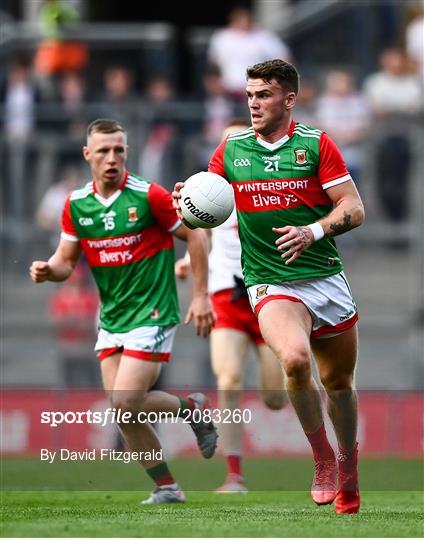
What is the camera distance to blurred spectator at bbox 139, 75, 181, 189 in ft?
58.1

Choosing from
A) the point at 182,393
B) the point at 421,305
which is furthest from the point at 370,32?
the point at 182,393

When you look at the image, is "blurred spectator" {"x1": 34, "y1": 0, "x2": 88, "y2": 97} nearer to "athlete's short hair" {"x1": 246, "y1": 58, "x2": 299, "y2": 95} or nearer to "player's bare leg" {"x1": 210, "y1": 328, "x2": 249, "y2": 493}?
"player's bare leg" {"x1": 210, "y1": 328, "x2": 249, "y2": 493}

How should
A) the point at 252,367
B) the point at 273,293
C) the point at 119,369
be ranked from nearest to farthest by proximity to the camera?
the point at 273,293 → the point at 119,369 → the point at 252,367

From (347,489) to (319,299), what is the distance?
1156 millimetres

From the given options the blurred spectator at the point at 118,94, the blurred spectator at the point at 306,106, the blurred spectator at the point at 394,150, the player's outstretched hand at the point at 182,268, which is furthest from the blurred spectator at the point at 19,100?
→ the player's outstretched hand at the point at 182,268

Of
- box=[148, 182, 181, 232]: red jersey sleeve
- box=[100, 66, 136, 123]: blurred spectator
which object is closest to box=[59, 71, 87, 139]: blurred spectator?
box=[100, 66, 136, 123]: blurred spectator

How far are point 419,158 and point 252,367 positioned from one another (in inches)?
130

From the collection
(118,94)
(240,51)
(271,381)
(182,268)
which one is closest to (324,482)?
(182,268)

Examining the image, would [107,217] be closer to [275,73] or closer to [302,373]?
[275,73]

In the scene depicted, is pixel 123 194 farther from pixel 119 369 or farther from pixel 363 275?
pixel 363 275

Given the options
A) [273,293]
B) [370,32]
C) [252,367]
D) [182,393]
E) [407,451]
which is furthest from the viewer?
[370,32]

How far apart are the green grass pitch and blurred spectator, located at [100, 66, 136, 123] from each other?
4936 mm

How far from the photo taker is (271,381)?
1149cm

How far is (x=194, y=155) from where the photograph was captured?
58.3 ft
